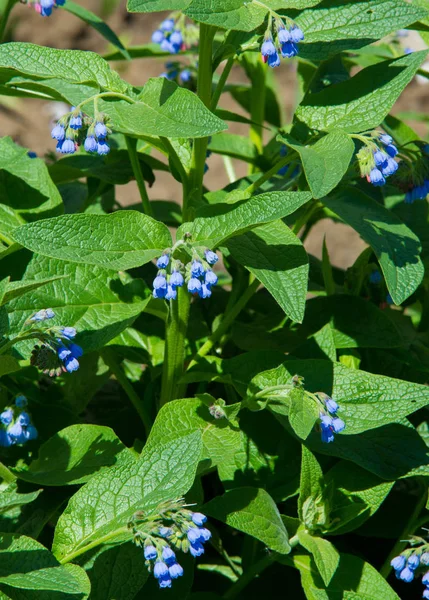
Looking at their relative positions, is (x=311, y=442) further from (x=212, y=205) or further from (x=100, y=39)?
(x=100, y=39)

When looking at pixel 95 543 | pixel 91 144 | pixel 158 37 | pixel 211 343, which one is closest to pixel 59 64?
pixel 91 144

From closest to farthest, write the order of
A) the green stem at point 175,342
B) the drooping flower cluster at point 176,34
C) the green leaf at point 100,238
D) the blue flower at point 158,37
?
1. the green leaf at point 100,238
2. the green stem at point 175,342
3. the drooping flower cluster at point 176,34
4. the blue flower at point 158,37

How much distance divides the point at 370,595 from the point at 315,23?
4.67 ft

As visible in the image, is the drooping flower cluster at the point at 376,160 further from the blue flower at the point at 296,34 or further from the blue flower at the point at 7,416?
the blue flower at the point at 7,416

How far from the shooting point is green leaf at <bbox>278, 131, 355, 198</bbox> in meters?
1.84

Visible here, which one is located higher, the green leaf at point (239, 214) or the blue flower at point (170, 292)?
the green leaf at point (239, 214)

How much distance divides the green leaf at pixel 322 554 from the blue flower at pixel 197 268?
762mm

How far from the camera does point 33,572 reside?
1.78 meters

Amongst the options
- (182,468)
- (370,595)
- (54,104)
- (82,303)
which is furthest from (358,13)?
(54,104)

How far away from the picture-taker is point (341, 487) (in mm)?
2271

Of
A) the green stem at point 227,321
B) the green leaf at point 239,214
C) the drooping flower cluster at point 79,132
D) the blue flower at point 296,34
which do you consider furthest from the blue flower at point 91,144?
the green stem at point 227,321

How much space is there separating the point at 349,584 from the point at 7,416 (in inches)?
37.5

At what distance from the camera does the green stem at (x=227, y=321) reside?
7.71 ft

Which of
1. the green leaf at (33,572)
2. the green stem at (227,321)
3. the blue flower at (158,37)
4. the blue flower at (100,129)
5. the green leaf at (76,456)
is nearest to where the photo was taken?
the green leaf at (33,572)
